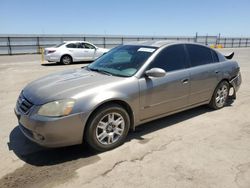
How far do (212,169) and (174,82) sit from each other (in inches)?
66.3

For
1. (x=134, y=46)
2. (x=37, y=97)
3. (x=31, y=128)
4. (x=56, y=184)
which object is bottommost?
(x=56, y=184)

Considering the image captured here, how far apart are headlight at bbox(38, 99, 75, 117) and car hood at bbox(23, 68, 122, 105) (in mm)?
67

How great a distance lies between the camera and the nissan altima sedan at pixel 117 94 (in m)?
3.40

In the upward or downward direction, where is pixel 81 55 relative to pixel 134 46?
downward

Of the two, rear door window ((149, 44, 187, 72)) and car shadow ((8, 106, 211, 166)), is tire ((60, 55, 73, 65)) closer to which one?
car shadow ((8, 106, 211, 166))

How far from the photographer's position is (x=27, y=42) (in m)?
Result: 24.9

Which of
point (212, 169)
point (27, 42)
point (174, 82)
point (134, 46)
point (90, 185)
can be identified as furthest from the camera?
point (27, 42)

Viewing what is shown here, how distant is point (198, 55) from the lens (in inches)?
204

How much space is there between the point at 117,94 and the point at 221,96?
10.1 feet

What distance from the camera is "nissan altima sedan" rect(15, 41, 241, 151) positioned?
340 cm

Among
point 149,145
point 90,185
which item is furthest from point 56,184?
point 149,145

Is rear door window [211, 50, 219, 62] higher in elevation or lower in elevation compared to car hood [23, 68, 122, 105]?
higher

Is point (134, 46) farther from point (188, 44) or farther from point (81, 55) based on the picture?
point (81, 55)

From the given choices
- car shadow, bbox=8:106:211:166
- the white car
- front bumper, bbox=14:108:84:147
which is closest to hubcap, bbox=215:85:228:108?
car shadow, bbox=8:106:211:166
